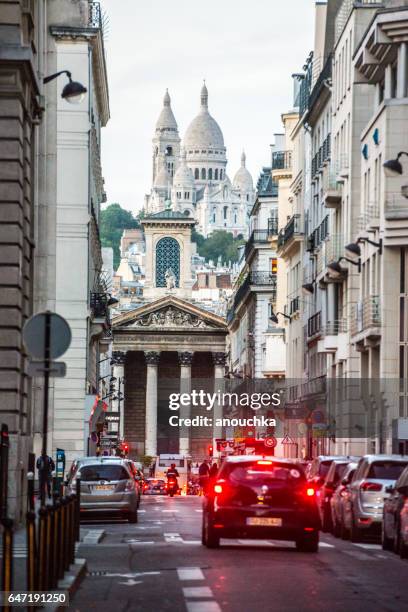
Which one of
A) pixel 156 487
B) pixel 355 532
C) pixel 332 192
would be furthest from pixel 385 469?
pixel 156 487

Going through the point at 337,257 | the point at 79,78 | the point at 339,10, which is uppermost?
the point at 339,10

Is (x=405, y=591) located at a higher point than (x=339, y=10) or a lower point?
lower

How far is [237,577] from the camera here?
21.1m

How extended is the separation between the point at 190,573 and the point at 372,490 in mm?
10193

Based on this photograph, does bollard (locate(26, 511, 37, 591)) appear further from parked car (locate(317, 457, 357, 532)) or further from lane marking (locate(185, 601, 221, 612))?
parked car (locate(317, 457, 357, 532))

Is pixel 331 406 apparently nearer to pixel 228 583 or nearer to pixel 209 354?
pixel 228 583

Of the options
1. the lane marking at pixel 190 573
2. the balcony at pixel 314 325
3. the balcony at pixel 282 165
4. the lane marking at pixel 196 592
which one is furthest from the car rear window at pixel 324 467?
the balcony at pixel 282 165

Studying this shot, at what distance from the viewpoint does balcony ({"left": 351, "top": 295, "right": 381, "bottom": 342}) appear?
179 ft

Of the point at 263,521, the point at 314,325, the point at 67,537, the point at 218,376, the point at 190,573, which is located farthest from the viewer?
the point at 218,376

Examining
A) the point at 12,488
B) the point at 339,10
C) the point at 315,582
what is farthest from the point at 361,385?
the point at 315,582

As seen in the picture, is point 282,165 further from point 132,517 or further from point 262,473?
point 262,473

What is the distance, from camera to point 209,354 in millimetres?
199750

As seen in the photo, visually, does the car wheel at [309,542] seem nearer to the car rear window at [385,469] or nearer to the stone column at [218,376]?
the car rear window at [385,469]

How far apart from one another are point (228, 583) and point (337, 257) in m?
47.3
